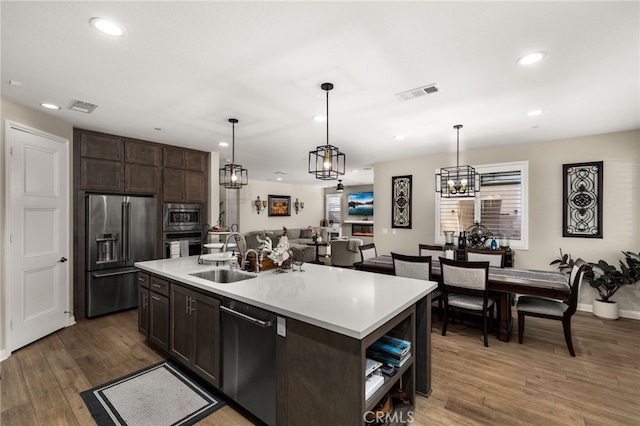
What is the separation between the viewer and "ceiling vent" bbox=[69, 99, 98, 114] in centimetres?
312

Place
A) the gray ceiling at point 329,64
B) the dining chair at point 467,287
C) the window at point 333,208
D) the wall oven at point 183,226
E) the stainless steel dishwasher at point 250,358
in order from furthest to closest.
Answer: the window at point 333,208 → the wall oven at point 183,226 → the dining chair at point 467,287 → the stainless steel dishwasher at point 250,358 → the gray ceiling at point 329,64

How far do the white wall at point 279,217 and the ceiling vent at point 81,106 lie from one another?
6.03 meters

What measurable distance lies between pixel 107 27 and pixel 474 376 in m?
3.85

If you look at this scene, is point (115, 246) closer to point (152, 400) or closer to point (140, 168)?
point (140, 168)

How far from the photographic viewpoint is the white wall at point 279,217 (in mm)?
9570

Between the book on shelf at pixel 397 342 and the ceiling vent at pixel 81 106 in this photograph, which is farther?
the ceiling vent at pixel 81 106

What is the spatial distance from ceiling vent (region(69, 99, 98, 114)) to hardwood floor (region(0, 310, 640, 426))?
103 inches

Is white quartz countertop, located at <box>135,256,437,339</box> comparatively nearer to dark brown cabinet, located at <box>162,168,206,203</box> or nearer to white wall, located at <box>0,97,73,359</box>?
white wall, located at <box>0,97,73,359</box>

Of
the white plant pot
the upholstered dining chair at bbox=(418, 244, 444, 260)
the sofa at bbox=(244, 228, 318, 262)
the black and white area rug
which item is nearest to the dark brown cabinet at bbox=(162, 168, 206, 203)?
the sofa at bbox=(244, 228, 318, 262)

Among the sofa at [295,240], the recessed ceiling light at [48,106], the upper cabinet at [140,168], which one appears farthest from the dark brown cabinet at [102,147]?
the sofa at [295,240]

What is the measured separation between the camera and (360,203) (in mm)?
11562

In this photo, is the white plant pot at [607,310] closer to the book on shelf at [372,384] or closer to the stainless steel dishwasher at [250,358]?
the book on shelf at [372,384]

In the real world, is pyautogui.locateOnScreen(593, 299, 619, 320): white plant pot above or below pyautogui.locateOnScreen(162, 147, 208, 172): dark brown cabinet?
below

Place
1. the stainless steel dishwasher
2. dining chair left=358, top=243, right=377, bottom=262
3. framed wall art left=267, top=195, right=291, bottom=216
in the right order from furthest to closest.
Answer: framed wall art left=267, top=195, right=291, bottom=216
dining chair left=358, top=243, right=377, bottom=262
the stainless steel dishwasher
